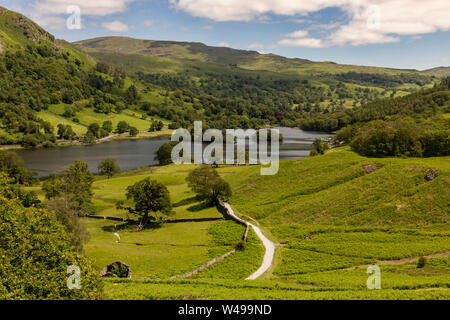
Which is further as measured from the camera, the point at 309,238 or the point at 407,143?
the point at 407,143

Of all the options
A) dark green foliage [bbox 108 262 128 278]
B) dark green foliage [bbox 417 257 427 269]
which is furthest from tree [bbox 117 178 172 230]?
dark green foliage [bbox 417 257 427 269]

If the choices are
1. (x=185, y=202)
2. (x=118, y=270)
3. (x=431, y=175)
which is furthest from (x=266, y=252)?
(x=431, y=175)

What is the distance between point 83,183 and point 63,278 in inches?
2621

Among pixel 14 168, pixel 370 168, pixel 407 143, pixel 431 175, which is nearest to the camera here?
pixel 431 175

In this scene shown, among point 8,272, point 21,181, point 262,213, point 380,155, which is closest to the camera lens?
point 8,272

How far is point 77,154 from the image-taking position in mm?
189375

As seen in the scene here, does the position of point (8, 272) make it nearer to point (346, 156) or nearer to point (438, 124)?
point (346, 156)

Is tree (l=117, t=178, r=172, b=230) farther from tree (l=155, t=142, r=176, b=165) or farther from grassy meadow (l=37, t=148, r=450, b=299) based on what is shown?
tree (l=155, t=142, r=176, b=165)

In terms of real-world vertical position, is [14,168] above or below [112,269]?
above

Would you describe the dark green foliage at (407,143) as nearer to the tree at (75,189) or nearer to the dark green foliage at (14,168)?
the tree at (75,189)

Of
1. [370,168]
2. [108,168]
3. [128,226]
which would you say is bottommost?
[128,226]

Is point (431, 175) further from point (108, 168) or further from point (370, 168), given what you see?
point (108, 168)
